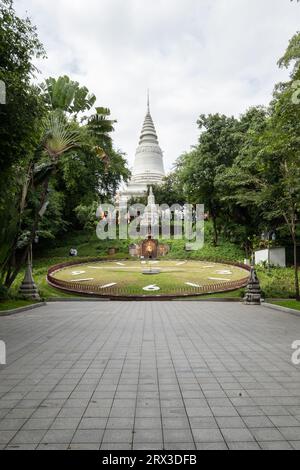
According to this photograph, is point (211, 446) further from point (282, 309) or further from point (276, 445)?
point (282, 309)

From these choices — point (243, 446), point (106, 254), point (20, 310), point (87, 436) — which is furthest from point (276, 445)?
point (106, 254)

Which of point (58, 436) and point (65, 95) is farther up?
point (65, 95)

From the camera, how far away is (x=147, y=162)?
78.6 metres

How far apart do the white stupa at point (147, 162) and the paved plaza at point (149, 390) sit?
6453 cm

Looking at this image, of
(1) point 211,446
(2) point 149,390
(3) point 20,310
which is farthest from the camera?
(3) point 20,310

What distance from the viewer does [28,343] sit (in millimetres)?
8102

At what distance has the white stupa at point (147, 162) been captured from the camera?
74250mm

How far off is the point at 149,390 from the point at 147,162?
7572 centimetres

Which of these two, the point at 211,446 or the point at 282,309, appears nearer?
the point at 211,446

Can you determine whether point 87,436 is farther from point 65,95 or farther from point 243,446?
point 65,95

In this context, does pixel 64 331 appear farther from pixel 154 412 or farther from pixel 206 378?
pixel 154 412

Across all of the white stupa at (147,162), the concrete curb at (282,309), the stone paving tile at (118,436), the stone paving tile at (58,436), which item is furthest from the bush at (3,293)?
the white stupa at (147,162)

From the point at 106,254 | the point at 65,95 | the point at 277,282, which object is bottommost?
the point at 277,282

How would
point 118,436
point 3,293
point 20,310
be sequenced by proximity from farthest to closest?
point 3,293 < point 20,310 < point 118,436
